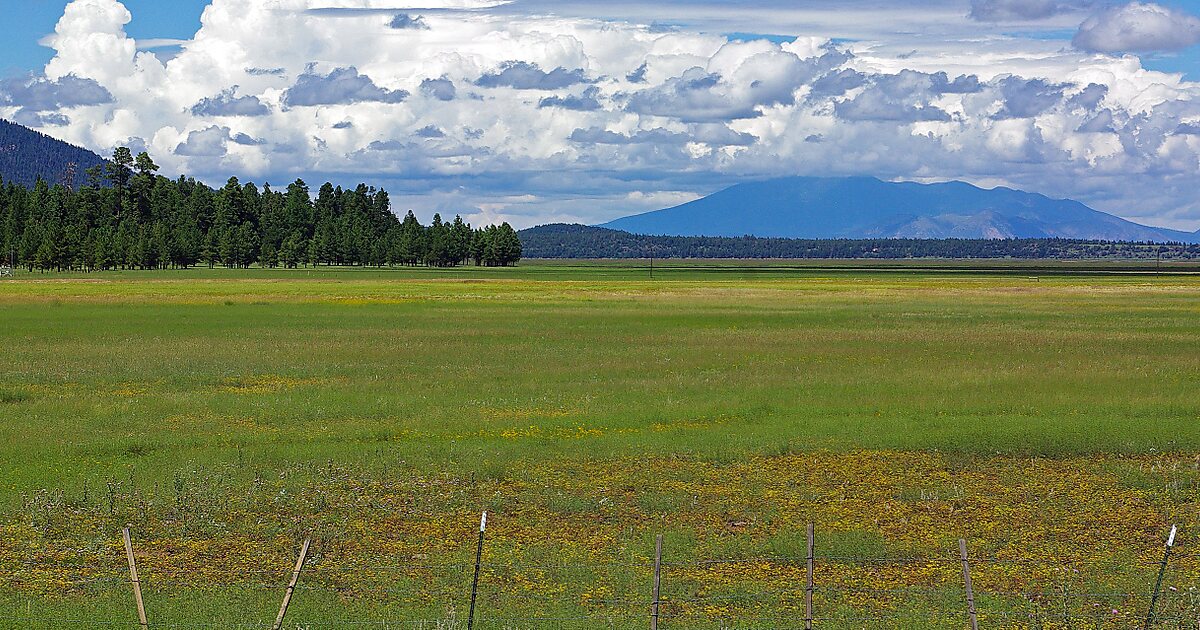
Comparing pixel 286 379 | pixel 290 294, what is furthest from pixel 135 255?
pixel 286 379

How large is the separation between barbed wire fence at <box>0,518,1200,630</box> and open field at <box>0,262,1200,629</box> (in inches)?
2.2

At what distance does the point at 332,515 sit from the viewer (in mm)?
19766

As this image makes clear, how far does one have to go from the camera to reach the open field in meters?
15.6

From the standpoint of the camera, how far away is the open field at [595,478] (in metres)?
15.6

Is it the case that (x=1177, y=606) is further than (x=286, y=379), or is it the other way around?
(x=286, y=379)

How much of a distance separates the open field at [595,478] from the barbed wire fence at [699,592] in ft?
0.18

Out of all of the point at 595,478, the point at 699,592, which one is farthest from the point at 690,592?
the point at 595,478

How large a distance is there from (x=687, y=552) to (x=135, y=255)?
179 metres

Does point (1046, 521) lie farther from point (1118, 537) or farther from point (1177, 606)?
point (1177, 606)

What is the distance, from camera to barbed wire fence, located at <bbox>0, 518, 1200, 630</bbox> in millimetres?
14438

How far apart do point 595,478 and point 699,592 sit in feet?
24.1

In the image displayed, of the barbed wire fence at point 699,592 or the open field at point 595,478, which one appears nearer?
the barbed wire fence at point 699,592

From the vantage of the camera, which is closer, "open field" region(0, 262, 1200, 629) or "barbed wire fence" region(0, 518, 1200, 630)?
"barbed wire fence" region(0, 518, 1200, 630)

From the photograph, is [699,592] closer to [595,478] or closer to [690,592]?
[690,592]
